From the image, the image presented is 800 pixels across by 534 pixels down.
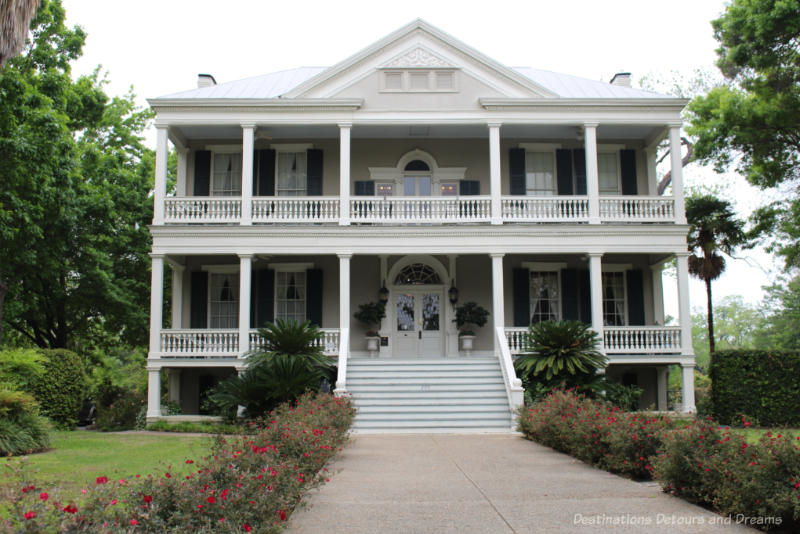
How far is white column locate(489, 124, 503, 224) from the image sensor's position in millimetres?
18734

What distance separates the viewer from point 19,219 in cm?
1650

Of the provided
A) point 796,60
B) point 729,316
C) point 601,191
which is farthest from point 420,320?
point 729,316

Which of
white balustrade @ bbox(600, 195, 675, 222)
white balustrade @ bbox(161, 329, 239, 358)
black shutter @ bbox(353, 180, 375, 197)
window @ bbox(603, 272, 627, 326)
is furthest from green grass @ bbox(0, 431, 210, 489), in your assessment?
window @ bbox(603, 272, 627, 326)

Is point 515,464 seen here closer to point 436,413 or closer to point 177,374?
point 436,413

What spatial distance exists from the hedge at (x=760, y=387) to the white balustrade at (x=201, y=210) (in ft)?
40.6

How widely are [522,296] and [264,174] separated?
314 inches

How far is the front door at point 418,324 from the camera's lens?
67.1ft

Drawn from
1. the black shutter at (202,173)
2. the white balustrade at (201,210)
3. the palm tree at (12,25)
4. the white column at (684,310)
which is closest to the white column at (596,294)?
the white column at (684,310)

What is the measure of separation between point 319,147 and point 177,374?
7.34 m

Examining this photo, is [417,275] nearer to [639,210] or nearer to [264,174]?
[264,174]

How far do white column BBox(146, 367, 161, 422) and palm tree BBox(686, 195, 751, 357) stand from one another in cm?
1559

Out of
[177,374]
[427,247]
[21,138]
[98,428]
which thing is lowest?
[98,428]

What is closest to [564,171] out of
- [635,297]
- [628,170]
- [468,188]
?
[628,170]

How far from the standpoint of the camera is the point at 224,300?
67.5 ft
